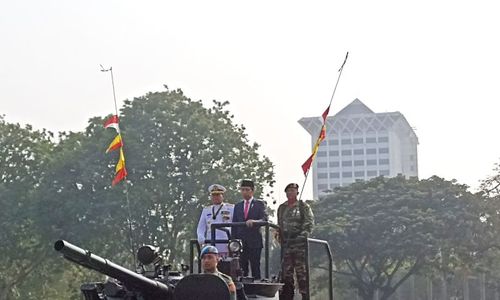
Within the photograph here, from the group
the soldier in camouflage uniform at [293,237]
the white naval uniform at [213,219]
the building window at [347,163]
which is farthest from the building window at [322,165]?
the soldier in camouflage uniform at [293,237]

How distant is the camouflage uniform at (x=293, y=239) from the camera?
1305cm

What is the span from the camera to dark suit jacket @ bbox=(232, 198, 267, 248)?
43.5 feet

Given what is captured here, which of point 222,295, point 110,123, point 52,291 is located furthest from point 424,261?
point 222,295

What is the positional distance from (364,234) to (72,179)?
15.5 meters

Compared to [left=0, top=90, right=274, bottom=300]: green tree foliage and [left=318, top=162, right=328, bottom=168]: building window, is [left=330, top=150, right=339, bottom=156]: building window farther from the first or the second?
[left=0, top=90, right=274, bottom=300]: green tree foliage

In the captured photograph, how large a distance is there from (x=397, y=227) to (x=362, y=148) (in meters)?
114

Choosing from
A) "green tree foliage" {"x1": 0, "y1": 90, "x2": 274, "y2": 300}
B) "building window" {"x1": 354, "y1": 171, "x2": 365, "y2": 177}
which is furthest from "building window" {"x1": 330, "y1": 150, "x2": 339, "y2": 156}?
"green tree foliage" {"x1": 0, "y1": 90, "x2": 274, "y2": 300}

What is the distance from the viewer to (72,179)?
42.6m

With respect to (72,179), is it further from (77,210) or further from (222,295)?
(222,295)

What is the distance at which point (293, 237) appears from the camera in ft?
43.0

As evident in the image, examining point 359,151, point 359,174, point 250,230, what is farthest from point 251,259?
point 359,151

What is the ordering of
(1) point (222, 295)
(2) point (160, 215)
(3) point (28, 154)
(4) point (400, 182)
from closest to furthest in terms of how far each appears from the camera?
1. (1) point (222, 295)
2. (2) point (160, 215)
3. (3) point (28, 154)
4. (4) point (400, 182)

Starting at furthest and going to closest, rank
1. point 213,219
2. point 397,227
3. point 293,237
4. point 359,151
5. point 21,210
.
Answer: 1. point 359,151
2. point 397,227
3. point 21,210
4. point 213,219
5. point 293,237

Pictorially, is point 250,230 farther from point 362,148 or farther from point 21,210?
point 362,148
